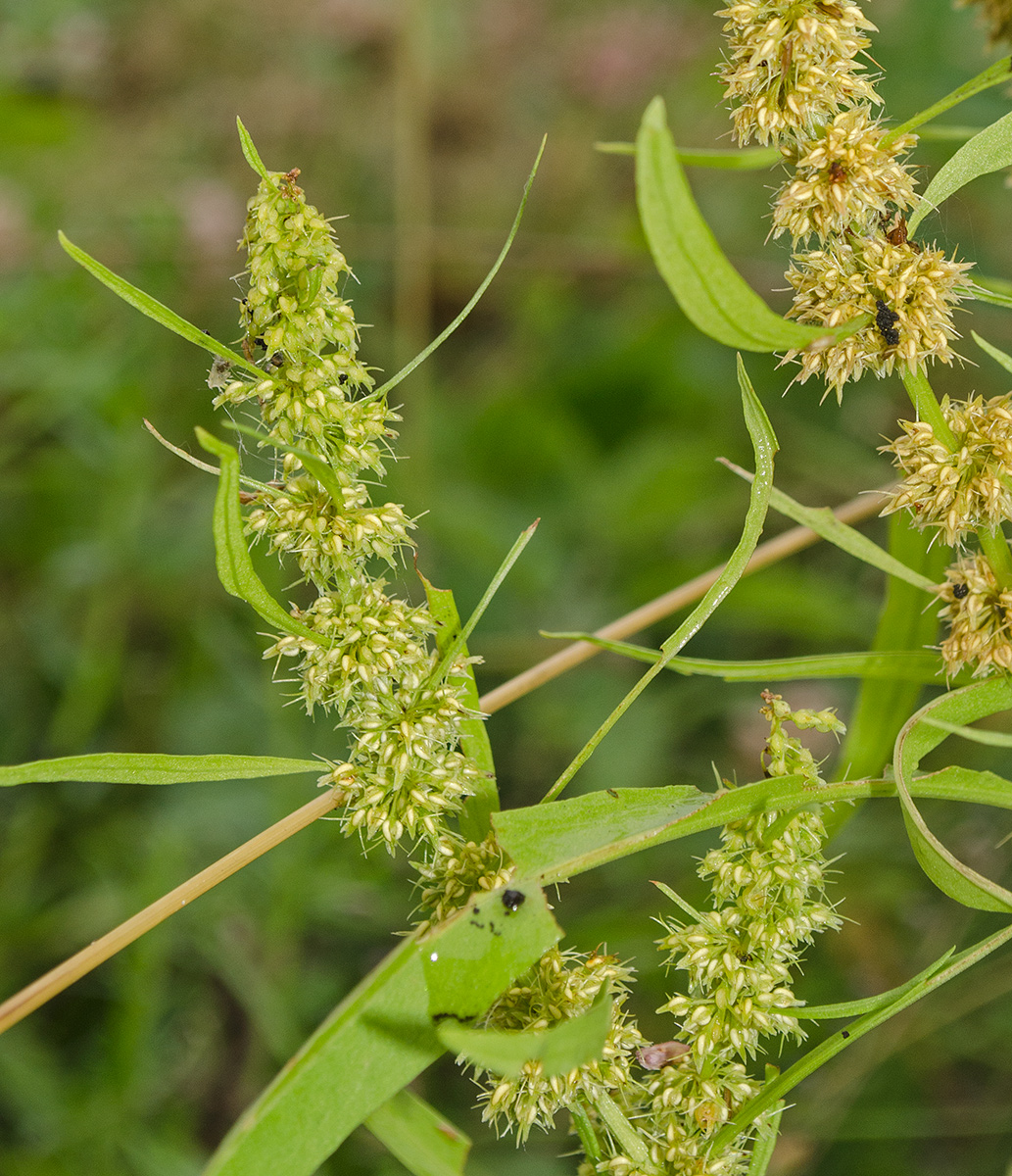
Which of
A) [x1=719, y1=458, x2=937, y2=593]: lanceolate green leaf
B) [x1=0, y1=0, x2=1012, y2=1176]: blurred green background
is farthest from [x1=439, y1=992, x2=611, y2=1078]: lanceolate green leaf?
[x1=0, y1=0, x2=1012, y2=1176]: blurred green background

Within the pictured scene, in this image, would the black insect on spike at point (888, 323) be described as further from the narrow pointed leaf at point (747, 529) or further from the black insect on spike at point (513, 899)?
the black insect on spike at point (513, 899)

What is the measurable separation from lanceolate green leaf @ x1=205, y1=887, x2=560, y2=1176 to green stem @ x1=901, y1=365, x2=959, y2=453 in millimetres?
369

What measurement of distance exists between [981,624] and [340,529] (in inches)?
16.2

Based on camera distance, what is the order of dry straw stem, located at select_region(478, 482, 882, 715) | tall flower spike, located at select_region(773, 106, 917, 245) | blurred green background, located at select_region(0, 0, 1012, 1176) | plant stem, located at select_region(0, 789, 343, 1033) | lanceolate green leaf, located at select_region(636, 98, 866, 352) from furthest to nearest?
1. blurred green background, located at select_region(0, 0, 1012, 1176)
2. dry straw stem, located at select_region(478, 482, 882, 715)
3. plant stem, located at select_region(0, 789, 343, 1033)
4. tall flower spike, located at select_region(773, 106, 917, 245)
5. lanceolate green leaf, located at select_region(636, 98, 866, 352)

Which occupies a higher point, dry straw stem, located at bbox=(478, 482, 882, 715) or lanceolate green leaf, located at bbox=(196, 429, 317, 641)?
lanceolate green leaf, located at bbox=(196, 429, 317, 641)

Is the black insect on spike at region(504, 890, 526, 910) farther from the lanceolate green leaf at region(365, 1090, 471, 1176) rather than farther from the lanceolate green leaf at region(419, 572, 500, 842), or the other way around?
the lanceolate green leaf at region(365, 1090, 471, 1176)

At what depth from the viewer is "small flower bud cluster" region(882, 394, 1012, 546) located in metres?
0.67

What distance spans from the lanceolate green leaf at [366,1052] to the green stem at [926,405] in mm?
369

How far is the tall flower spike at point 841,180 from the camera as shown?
0.62 m

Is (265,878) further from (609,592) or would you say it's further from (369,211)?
(369,211)

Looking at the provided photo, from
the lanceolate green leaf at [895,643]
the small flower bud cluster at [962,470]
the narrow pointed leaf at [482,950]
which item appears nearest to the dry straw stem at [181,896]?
the narrow pointed leaf at [482,950]

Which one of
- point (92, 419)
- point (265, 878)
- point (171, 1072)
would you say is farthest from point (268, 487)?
point (92, 419)

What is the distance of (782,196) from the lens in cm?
62

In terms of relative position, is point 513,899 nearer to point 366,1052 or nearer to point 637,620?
point 366,1052
